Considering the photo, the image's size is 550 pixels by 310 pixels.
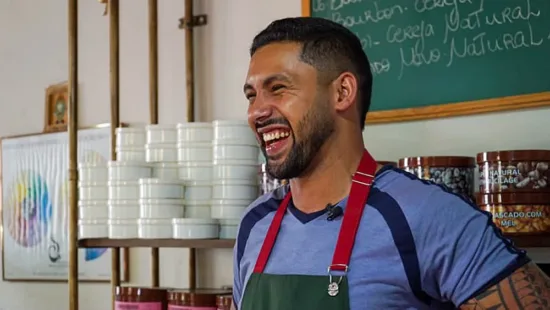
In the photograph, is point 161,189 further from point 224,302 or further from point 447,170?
point 447,170

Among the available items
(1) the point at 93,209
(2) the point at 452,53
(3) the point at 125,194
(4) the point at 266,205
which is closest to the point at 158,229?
(3) the point at 125,194

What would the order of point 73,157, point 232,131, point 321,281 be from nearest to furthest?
1. point 321,281
2. point 232,131
3. point 73,157

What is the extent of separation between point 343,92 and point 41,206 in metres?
1.87

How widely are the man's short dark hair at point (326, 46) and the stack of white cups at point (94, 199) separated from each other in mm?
966

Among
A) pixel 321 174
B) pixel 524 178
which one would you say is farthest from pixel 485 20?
pixel 321 174

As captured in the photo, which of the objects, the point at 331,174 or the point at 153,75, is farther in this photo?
the point at 153,75

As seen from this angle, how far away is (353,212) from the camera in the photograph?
3.65ft

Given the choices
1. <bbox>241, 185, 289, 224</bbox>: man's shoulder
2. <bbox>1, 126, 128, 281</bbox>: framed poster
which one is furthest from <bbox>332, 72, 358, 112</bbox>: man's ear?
<bbox>1, 126, 128, 281</bbox>: framed poster

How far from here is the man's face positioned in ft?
3.72

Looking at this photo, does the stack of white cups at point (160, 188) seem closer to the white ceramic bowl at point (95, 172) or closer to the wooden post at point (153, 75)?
the white ceramic bowl at point (95, 172)

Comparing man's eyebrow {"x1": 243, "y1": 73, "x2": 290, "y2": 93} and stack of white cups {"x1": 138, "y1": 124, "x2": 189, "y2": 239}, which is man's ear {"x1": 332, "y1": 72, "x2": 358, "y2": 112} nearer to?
man's eyebrow {"x1": 243, "y1": 73, "x2": 290, "y2": 93}

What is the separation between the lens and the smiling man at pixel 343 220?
1.01 metres

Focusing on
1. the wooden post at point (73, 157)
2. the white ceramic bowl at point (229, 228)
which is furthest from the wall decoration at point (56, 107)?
the white ceramic bowl at point (229, 228)

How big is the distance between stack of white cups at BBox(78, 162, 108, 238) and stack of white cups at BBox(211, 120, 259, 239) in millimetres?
341
